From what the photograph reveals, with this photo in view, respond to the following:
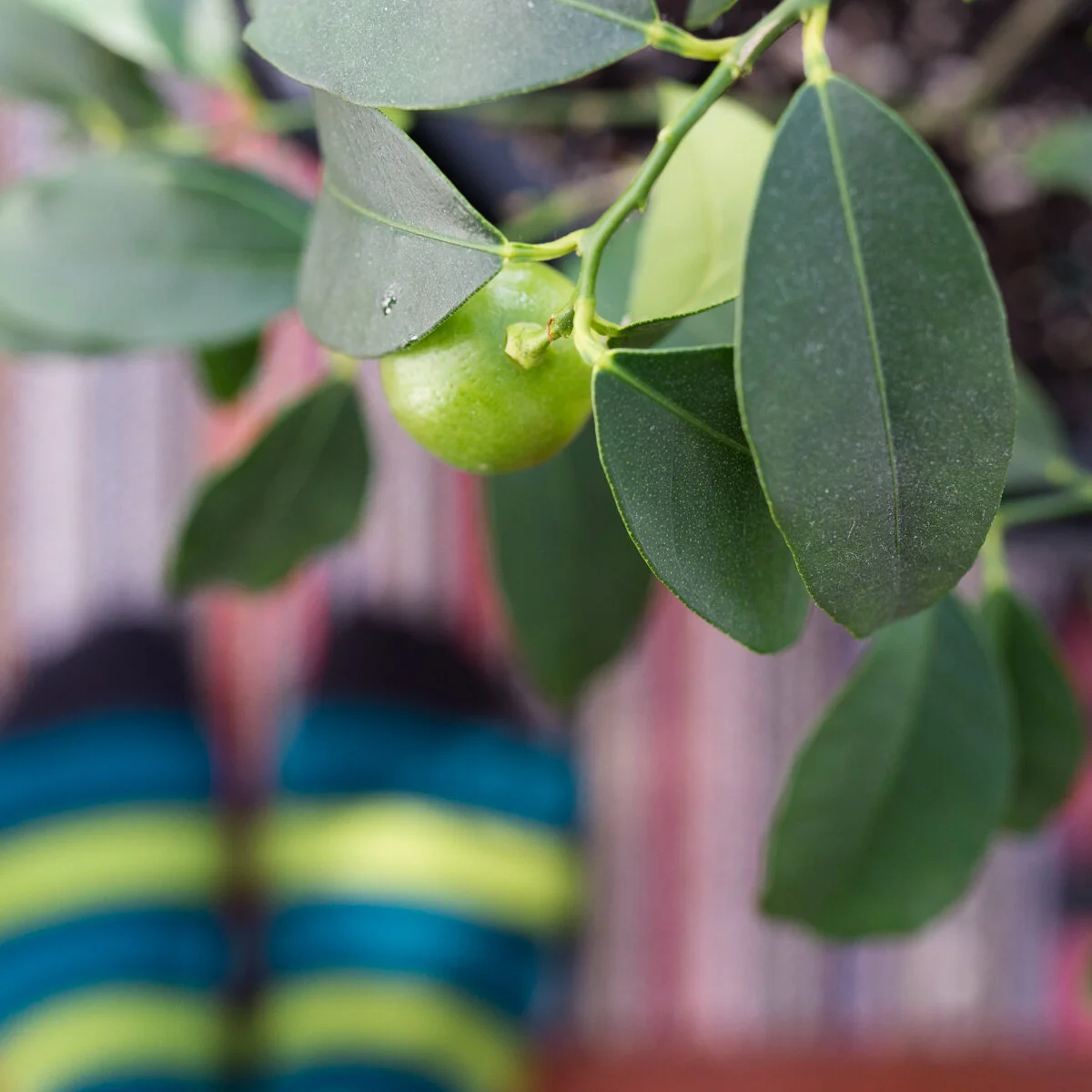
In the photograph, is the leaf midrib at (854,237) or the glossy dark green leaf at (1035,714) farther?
the glossy dark green leaf at (1035,714)

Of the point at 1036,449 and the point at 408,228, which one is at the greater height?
the point at 1036,449

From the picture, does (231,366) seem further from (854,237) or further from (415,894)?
(415,894)

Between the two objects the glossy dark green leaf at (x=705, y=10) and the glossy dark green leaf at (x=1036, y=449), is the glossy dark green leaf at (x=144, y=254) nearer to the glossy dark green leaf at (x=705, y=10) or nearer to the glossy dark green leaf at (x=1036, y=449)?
the glossy dark green leaf at (x=705, y=10)

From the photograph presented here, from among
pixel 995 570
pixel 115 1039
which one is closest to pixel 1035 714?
pixel 995 570

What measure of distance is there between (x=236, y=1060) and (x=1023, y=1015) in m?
0.85

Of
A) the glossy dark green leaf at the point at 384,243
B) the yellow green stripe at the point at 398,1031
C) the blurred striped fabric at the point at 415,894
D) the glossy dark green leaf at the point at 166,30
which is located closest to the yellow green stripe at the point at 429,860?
the blurred striped fabric at the point at 415,894

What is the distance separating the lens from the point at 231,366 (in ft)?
1.44

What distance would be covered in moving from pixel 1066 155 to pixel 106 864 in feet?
3.87

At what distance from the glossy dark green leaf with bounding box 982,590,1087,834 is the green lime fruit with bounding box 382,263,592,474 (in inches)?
10.4

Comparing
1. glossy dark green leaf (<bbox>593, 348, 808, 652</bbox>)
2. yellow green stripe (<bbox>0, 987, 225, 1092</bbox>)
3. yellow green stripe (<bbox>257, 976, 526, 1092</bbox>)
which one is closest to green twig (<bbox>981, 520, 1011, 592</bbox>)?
glossy dark green leaf (<bbox>593, 348, 808, 652</bbox>)

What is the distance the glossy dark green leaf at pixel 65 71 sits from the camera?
40 cm

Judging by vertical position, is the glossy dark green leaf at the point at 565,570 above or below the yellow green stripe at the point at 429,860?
below

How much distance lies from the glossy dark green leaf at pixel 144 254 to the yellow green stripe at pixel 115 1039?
114 centimetres

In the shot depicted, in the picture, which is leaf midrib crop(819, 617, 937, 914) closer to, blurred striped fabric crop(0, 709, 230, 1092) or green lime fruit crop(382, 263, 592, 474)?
green lime fruit crop(382, 263, 592, 474)
